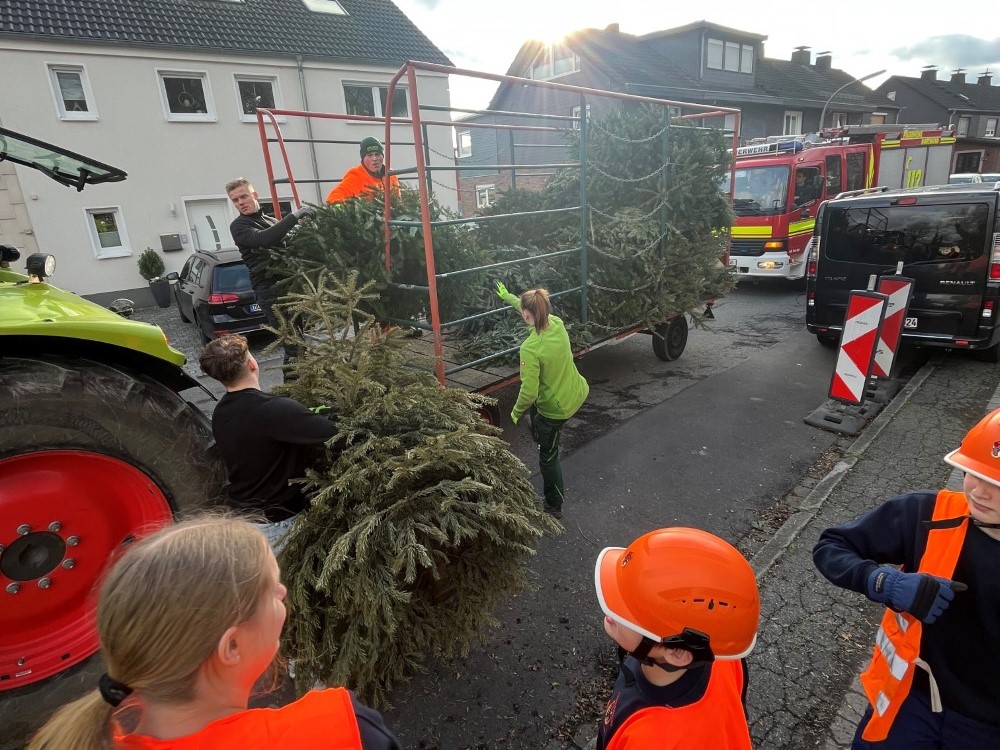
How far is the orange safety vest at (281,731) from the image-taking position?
0.91 metres

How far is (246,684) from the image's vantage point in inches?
39.8

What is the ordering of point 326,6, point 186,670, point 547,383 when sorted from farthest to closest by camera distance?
point 326,6
point 547,383
point 186,670

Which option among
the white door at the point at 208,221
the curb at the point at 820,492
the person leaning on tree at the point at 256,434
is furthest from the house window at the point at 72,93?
the curb at the point at 820,492

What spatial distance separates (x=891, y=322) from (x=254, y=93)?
15.0 metres

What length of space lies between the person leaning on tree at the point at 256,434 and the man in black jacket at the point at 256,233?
163 cm

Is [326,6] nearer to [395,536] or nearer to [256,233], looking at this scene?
[256,233]

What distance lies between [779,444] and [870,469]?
2.39 feet

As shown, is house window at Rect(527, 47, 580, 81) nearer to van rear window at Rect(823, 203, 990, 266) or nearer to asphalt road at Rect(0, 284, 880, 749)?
asphalt road at Rect(0, 284, 880, 749)

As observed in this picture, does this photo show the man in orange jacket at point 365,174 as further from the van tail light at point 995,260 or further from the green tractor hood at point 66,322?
the van tail light at point 995,260

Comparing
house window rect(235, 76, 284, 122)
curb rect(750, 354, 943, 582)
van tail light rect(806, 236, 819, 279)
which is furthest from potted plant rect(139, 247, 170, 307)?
curb rect(750, 354, 943, 582)

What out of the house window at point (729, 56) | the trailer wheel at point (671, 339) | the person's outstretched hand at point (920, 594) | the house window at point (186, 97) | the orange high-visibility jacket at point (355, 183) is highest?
the house window at point (729, 56)

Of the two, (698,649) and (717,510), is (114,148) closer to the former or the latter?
(717,510)

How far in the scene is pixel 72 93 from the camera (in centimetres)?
1241

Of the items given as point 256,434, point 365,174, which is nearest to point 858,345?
point 365,174
